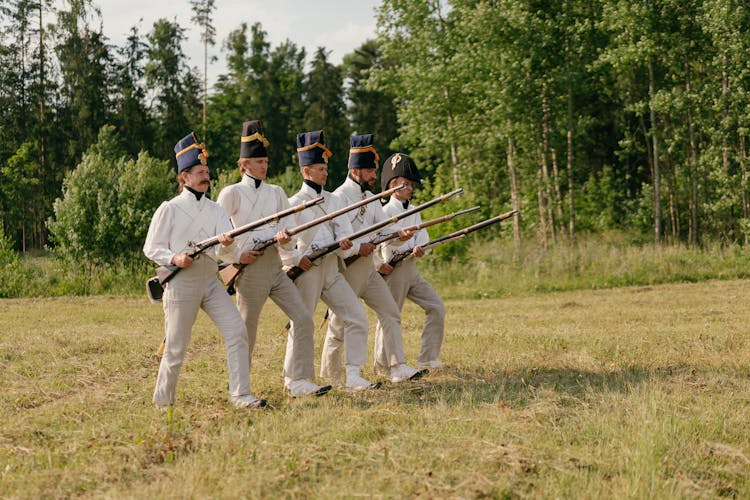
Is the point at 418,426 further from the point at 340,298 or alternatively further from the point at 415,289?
the point at 415,289

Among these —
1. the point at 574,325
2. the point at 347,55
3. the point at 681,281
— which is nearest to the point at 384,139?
the point at 347,55

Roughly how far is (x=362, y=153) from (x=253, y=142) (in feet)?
5.28

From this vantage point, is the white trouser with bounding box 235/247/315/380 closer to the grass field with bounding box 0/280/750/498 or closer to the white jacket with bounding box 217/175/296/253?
the white jacket with bounding box 217/175/296/253

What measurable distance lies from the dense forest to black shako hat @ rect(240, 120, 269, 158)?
17.1 meters

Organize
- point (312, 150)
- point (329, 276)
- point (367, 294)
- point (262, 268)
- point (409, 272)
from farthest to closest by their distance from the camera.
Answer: point (409, 272), point (367, 294), point (329, 276), point (312, 150), point (262, 268)

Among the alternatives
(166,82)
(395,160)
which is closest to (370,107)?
(166,82)

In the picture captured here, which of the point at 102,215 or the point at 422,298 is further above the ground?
the point at 102,215

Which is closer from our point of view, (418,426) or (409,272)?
(418,426)

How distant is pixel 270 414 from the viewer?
773 cm

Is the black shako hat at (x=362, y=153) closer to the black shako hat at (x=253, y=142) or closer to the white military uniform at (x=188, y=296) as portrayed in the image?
the black shako hat at (x=253, y=142)

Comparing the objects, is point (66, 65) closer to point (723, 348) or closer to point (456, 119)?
point (456, 119)

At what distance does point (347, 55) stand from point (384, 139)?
60.4 feet

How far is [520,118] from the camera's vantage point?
3238cm

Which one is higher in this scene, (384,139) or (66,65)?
(66,65)
